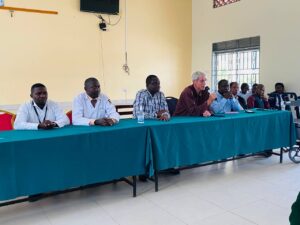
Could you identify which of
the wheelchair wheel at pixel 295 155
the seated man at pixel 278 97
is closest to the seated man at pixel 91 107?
the wheelchair wheel at pixel 295 155

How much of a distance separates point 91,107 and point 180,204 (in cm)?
124

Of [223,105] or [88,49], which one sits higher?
[88,49]

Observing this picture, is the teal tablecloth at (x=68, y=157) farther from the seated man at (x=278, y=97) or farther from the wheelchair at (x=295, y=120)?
the seated man at (x=278, y=97)

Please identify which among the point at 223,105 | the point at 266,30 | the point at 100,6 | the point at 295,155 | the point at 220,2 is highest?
the point at 220,2

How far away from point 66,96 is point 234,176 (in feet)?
12.9

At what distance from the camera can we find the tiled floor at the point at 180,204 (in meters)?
2.34

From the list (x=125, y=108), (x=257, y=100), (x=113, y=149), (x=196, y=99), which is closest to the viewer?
(x=113, y=149)

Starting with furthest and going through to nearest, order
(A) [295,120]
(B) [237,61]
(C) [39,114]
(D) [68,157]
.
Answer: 1. (B) [237,61]
2. (A) [295,120]
3. (C) [39,114]
4. (D) [68,157]

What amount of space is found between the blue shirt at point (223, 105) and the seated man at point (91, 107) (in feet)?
4.52

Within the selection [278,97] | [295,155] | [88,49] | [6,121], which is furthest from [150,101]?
[88,49]

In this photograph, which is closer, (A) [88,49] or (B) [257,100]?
(B) [257,100]

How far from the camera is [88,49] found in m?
6.31

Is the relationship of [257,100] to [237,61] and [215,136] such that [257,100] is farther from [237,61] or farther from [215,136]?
[237,61]

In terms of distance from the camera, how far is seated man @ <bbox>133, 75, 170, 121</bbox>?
3316 mm
